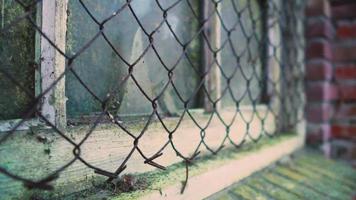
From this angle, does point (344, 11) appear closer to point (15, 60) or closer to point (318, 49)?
point (318, 49)

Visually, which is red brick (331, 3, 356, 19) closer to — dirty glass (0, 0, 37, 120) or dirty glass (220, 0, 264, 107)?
dirty glass (220, 0, 264, 107)

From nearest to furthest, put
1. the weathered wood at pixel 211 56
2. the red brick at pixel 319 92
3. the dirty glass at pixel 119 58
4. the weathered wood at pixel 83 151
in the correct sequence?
1. the weathered wood at pixel 83 151
2. the dirty glass at pixel 119 58
3. the weathered wood at pixel 211 56
4. the red brick at pixel 319 92

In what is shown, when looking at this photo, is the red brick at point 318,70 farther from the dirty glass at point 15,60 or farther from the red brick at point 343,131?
the dirty glass at point 15,60

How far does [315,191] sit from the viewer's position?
3.67 feet

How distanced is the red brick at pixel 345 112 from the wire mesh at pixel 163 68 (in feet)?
0.76

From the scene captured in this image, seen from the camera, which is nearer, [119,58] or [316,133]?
[119,58]

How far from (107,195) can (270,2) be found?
1077mm

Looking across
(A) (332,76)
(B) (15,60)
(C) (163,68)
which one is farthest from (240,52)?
(B) (15,60)

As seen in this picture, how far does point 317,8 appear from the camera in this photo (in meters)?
1.65

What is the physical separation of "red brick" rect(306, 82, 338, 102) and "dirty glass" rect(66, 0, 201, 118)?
0.90 m

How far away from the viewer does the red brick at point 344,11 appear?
1.68 m

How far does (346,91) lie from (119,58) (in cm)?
133

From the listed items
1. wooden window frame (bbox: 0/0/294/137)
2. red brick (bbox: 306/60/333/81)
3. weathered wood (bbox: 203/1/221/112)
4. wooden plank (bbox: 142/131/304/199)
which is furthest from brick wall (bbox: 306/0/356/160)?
wooden window frame (bbox: 0/0/294/137)

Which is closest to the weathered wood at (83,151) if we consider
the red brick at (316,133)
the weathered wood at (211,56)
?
the weathered wood at (211,56)
